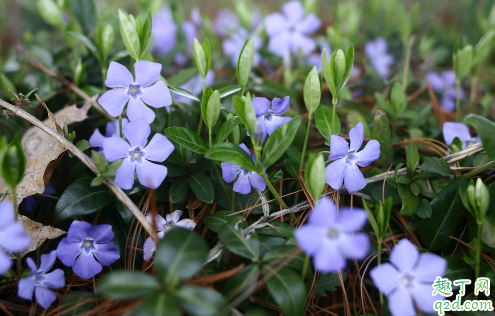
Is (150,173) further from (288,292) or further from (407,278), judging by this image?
(407,278)

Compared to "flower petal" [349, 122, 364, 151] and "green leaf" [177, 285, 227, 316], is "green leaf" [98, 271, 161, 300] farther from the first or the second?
"flower petal" [349, 122, 364, 151]

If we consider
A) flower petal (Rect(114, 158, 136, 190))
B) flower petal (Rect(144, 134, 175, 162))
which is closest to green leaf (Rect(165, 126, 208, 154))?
flower petal (Rect(144, 134, 175, 162))

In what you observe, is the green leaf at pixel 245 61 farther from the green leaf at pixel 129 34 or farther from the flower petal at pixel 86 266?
the flower petal at pixel 86 266

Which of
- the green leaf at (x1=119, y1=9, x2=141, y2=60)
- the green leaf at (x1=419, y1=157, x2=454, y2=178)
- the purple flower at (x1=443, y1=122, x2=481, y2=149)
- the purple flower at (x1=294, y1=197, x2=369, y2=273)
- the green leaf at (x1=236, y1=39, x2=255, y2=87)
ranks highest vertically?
the green leaf at (x1=119, y1=9, x2=141, y2=60)

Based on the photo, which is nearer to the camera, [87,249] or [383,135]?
[87,249]

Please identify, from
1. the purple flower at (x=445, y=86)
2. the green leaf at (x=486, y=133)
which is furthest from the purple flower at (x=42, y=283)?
the purple flower at (x=445, y=86)

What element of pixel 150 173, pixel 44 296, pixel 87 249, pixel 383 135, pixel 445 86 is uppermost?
pixel 445 86

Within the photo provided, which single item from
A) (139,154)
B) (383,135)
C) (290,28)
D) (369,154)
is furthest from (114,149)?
(290,28)
